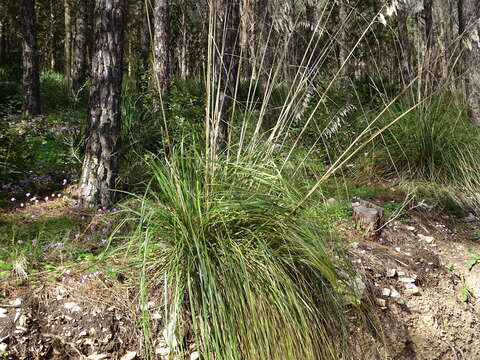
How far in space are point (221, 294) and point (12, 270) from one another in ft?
3.85

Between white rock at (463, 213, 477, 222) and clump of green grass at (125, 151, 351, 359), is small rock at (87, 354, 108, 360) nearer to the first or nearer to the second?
clump of green grass at (125, 151, 351, 359)

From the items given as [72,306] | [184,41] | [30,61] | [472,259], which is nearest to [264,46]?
[72,306]

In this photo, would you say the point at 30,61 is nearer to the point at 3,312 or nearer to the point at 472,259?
the point at 3,312

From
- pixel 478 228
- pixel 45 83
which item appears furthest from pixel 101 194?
pixel 45 83

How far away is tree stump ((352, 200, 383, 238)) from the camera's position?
337 cm

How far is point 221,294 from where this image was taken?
204 cm

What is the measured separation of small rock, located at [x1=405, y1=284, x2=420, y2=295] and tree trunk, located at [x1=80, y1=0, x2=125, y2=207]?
2229 mm

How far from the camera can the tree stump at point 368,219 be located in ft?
11.1

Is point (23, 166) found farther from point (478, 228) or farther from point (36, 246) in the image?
point (478, 228)

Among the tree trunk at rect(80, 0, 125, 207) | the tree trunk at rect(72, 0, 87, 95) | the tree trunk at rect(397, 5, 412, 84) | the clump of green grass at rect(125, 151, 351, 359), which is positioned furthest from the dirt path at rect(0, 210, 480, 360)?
the tree trunk at rect(72, 0, 87, 95)

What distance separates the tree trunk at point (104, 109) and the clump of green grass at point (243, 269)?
1.28 meters

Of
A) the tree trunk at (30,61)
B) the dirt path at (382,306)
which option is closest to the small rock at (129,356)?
the dirt path at (382,306)

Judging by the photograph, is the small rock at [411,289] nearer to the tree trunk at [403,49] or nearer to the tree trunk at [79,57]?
the tree trunk at [403,49]

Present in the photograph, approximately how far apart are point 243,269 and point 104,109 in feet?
6.76
